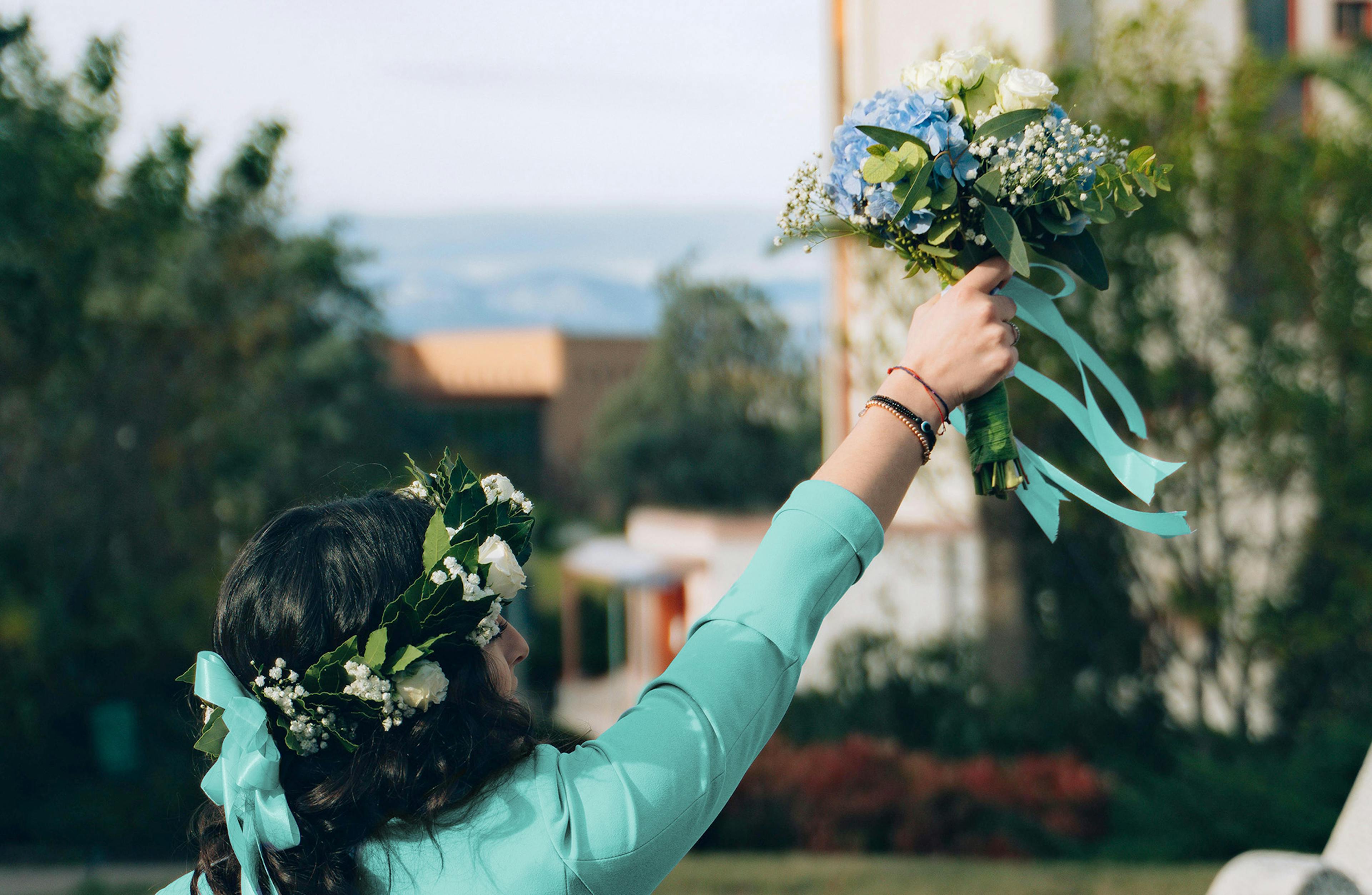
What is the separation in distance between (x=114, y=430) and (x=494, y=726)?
12748 mm

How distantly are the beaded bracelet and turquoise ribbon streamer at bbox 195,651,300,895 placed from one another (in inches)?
32.8

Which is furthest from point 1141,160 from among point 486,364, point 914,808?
point 486,364

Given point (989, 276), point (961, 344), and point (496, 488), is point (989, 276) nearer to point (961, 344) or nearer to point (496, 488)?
point (961, 344)

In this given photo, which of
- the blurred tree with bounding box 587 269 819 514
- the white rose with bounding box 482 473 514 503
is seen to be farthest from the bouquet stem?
the blurred tree with bounding box 587 269 819 514

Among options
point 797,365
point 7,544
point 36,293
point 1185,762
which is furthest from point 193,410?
point 797,365

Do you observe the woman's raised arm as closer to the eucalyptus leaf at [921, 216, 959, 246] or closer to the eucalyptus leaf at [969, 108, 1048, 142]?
the eucalyptus leaf at [921, 216, 959, 246]

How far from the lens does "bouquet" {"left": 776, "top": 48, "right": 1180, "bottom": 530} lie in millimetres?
1675

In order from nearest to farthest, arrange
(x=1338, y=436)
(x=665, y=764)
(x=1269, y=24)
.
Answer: (x=665, y=764)
(x=1338, y=436)
(x=1269, y=24)

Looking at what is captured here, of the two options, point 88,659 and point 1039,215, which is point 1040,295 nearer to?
point 1039,215

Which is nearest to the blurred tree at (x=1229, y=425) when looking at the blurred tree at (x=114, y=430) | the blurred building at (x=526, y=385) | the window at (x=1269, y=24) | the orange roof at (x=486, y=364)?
the window at (x=1269, y=24)

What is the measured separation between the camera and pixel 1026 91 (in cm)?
172

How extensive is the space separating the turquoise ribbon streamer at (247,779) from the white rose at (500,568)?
31 cm

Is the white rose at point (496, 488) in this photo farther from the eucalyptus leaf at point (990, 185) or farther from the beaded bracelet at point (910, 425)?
the eucalyptus leaf at point (990, 185)

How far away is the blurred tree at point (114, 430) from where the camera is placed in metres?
9.45
